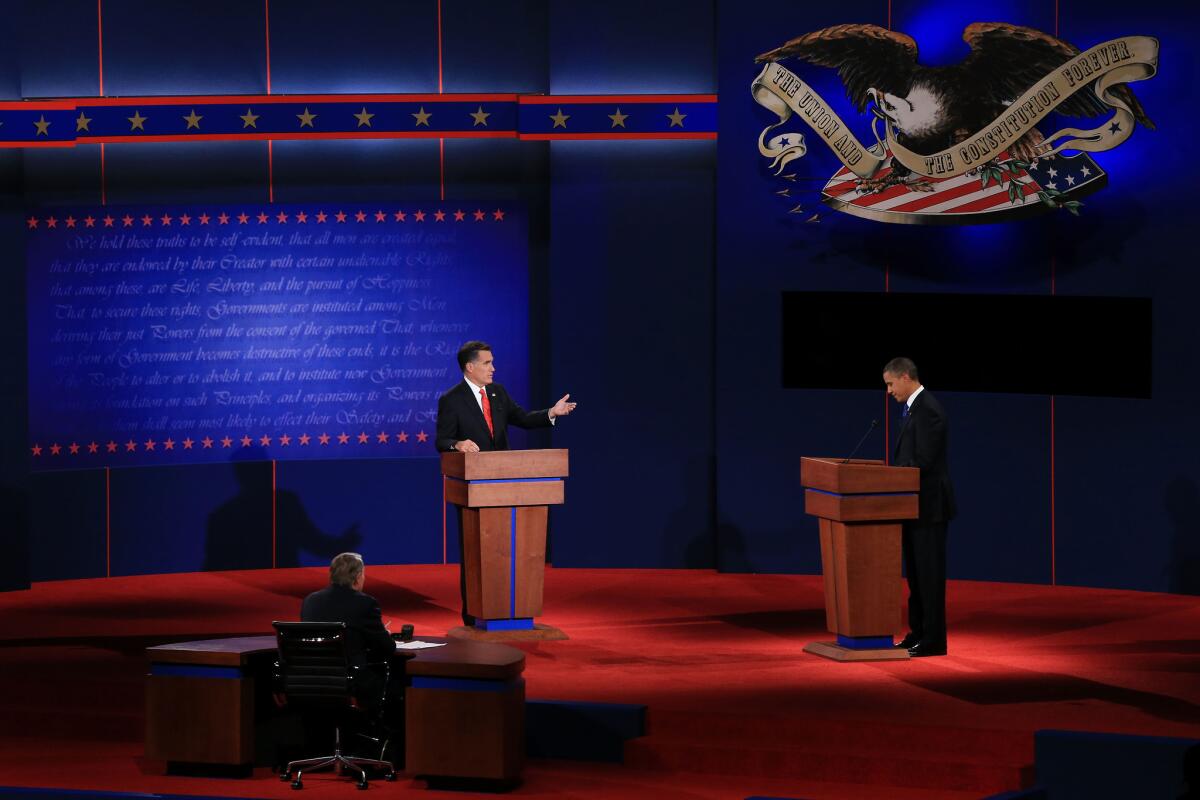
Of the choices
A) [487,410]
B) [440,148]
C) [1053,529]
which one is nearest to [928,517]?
[487,410]

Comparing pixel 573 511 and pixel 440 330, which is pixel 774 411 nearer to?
pixel 573 511

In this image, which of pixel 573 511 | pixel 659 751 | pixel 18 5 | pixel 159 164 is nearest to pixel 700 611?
pixel 573 511

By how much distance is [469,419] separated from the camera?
934cm

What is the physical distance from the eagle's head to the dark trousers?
327 centimetres

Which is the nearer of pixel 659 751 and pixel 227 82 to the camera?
pixel 659 751

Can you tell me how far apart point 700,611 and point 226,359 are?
3.85 meters

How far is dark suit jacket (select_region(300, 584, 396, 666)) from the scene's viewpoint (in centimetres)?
701

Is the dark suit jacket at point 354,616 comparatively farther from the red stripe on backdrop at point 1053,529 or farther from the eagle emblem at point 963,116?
the red stripe on backdrop at point 1053,529

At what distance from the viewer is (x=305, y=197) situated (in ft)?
38.4

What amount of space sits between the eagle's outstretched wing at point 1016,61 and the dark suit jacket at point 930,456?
2984mm

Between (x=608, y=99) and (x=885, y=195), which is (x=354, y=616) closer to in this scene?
(x=608, y=99)

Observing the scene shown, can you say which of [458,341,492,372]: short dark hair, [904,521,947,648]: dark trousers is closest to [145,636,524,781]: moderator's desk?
[458,341,492,372]: short dark hair

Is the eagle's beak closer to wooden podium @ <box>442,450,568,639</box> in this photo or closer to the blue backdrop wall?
the blue backdrop wall

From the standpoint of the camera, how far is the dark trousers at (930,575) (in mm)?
8516
